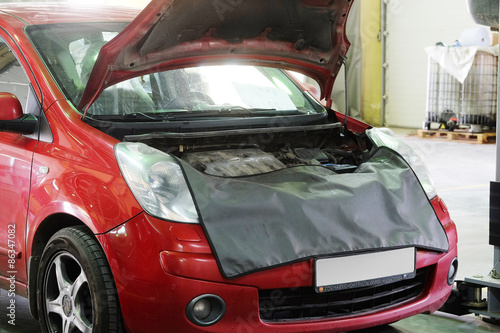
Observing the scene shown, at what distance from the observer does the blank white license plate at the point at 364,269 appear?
8.84 feet

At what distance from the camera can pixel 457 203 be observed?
22.1 ft

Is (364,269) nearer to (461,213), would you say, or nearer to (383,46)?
(461,213)

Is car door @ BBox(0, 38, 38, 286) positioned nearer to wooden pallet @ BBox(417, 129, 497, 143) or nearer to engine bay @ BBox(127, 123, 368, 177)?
engine bay @ BBox(127, 123, 368, 177)

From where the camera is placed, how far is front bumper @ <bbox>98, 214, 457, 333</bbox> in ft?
8.32

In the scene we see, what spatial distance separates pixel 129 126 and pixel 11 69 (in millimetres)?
737

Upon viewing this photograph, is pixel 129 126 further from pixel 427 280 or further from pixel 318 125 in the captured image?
pixel 427 280

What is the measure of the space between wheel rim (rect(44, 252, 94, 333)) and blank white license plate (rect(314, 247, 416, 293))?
85 cm

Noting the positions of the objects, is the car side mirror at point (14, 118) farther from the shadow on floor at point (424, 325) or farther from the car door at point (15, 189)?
the shadow on floor at point (424, 325)

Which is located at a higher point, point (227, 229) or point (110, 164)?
point (110, 164)

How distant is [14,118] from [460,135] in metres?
9.23

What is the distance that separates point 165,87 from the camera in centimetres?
359

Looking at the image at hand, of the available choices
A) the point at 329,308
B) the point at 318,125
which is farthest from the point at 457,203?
the point at 329,308

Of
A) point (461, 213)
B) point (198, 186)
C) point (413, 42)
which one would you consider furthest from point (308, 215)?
point (413, 42)

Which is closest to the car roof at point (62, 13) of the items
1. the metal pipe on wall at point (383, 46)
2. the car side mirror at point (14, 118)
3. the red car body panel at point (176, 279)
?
the car side mirror at point (14, 118)
